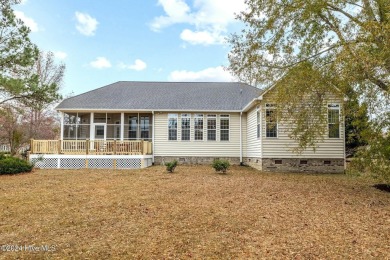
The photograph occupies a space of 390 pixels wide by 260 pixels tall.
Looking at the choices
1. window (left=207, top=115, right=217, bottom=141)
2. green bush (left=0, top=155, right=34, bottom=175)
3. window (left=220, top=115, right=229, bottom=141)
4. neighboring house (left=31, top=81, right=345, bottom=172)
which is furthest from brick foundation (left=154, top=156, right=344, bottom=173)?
green bush (left=0, top=155, right=34, bottom=175)

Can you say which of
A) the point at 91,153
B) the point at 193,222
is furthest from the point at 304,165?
the point at 91,153

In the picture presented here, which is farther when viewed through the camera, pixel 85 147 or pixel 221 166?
pixel 85 147

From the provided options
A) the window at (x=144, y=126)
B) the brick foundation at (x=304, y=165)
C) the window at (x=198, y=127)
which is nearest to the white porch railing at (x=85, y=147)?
the window at (x=144, y=126)

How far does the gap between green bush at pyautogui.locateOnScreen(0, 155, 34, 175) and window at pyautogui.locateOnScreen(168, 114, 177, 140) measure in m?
7.70

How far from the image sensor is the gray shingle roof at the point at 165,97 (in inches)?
696

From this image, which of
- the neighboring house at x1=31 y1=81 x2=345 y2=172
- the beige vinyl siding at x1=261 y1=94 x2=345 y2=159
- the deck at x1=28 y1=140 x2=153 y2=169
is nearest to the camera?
the beige vinyl siding at x1=261 y1=94 x2=345 y2=159

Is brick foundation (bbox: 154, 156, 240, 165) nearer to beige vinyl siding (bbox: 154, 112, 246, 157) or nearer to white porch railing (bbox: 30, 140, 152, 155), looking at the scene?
beige vinyl siding (bbox: 154, 112, 246, 157)

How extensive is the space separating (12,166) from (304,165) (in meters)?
13.5

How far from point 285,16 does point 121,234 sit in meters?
7.63

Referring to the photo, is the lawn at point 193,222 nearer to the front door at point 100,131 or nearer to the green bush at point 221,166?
the green bush at point 221,166

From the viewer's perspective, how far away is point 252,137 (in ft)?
53.3

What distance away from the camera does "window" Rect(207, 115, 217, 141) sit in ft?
58.5

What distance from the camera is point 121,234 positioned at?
4.55m

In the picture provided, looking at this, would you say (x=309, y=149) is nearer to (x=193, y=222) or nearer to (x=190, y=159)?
(x=190, y=159)
